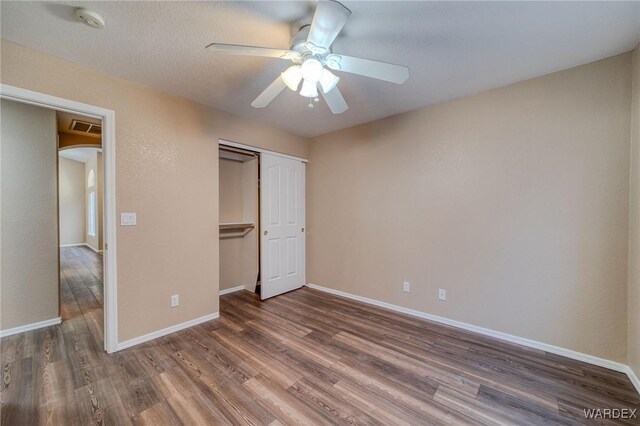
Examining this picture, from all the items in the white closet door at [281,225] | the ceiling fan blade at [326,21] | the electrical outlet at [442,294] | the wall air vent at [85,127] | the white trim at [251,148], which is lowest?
the electrical outlet at [442,294]

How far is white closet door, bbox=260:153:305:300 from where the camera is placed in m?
3.53

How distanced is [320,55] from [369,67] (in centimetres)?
31

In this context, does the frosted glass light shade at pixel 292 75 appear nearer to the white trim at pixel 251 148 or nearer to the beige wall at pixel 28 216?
the white trim at pixel 251 148

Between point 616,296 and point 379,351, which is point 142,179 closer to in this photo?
point 379,351

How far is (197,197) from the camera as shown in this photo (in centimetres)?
279

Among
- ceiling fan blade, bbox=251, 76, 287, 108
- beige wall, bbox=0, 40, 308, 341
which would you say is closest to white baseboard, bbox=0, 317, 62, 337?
beige wall, bbox=0, 40, 308, 341

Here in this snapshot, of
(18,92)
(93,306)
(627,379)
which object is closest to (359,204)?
(627,379)

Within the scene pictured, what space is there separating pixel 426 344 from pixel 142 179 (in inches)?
123

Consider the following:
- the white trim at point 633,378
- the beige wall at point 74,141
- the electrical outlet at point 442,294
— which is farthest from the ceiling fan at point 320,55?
the beige wall at point 74,141

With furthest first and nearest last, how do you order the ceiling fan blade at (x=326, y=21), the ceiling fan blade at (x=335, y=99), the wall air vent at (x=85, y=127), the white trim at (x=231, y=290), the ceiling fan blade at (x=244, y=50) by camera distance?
the white trim at (x=231, y=290)
the wall air vent at (x=85, y=127)
the ceiling fan blade at (x=335, y=99)
the ceiling fan blade at (x=244, y=50)
the ceiling fan blade at (x=326, y=21)

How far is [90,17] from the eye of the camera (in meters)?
1.53

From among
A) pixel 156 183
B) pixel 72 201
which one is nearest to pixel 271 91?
pixel 156 183

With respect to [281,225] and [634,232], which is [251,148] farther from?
[634,232]

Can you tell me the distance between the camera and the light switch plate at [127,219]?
2.26 meters
